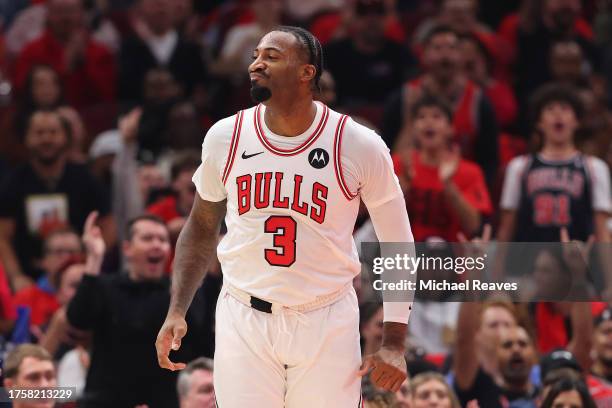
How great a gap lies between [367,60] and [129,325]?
4350 mm

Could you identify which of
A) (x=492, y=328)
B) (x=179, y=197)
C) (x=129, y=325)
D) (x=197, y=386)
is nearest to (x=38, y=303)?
(x=179, y=197)

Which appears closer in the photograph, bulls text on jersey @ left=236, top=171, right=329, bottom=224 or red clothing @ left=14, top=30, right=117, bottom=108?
bulls text on jersey @ left=236, top=171, right=329, bottom=224

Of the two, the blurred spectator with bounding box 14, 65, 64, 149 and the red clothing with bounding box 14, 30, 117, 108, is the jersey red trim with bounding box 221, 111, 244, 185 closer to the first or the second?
the blurred spectator with bounding box 14, 65, 64, 149

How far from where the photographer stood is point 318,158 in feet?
17.6

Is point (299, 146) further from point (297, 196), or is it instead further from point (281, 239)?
point (281, 239)

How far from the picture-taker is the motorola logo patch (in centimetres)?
536

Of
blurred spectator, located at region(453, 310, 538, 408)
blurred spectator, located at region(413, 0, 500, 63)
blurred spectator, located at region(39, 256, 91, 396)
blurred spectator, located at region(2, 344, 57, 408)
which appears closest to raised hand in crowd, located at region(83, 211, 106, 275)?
blurred spectator, located at region(39, 256, 91, 396)

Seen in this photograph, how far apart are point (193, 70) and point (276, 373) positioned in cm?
662

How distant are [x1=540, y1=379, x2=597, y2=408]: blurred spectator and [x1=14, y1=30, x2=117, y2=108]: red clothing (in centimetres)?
600

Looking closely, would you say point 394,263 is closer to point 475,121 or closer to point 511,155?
point 475,121

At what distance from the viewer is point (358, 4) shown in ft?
36.1

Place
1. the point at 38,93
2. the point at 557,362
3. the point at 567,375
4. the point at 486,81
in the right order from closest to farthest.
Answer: the point at 567,375, the point at 557,362, the point at 38,93, the point at 486,81

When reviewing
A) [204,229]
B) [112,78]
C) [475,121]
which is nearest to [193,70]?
[112,78]

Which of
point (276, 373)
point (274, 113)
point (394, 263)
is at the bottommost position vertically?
point (276, 373)
